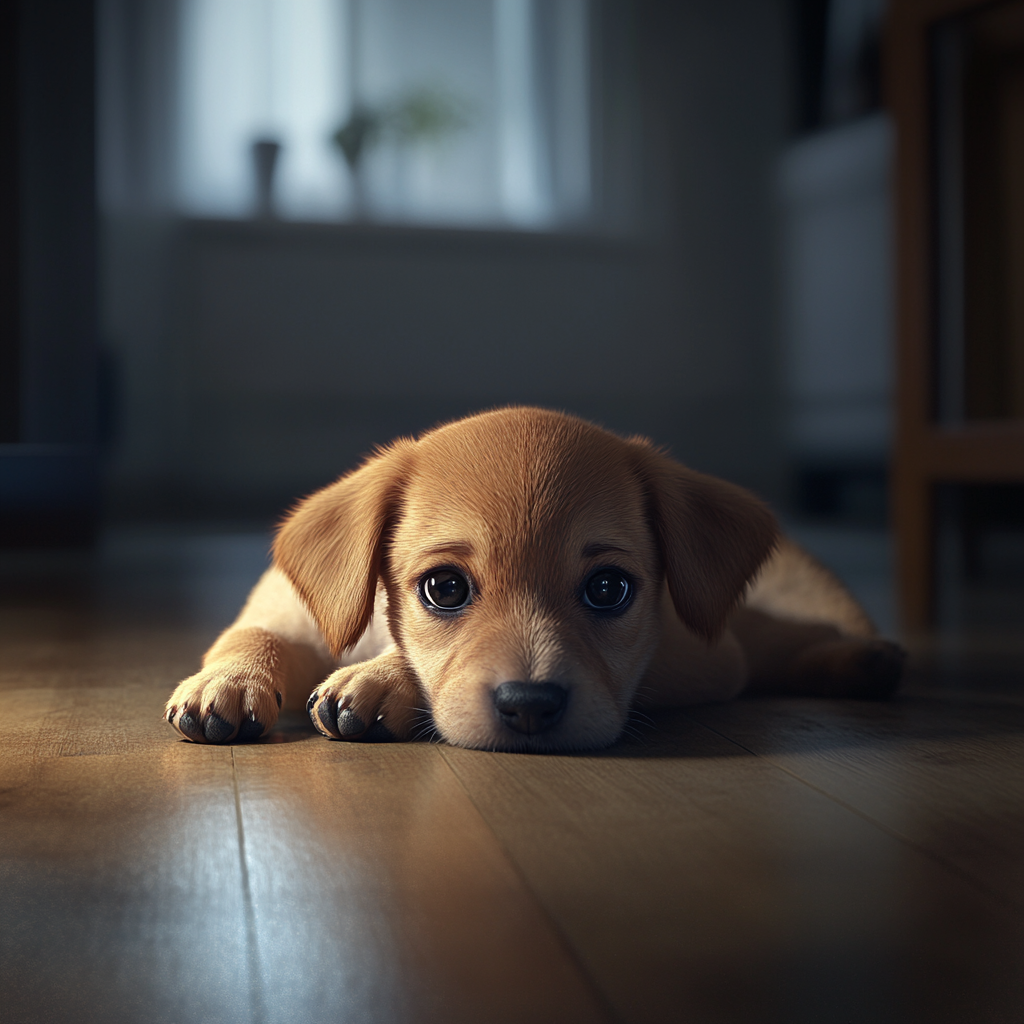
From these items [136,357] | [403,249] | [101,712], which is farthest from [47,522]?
[101,712]

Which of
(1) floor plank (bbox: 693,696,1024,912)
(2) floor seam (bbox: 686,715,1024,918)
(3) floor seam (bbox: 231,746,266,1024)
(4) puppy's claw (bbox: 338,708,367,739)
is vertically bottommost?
(1) floor plank (bbox: 693,696,1024,912)

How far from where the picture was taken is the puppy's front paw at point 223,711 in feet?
4.78

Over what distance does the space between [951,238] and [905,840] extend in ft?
8.19

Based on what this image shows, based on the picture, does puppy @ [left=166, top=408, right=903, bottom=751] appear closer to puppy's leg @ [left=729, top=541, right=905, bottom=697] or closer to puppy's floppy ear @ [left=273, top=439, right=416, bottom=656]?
puppy's floppy ear @ [left=273, top=439, right=416, bottom=656]

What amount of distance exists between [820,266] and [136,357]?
405cm

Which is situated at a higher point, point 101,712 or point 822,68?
point 822,68

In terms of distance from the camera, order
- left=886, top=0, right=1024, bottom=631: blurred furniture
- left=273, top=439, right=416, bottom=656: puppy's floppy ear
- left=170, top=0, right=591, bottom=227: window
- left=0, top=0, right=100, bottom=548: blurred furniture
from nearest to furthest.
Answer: left=273, top=439, right=416, bottom=656: puppy's floppy ear → left=886, top=0, right=1024, bottom=631: blurred furniture → left=0, top=0, right=100, bottom=548: blurred furniture → left=170, top=0, right=591, bottom=227: window

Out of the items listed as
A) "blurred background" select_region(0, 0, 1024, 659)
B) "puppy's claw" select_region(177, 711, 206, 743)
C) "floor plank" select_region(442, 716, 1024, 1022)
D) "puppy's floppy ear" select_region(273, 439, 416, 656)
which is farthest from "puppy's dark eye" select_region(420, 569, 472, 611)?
"blurred background" select_region(0, 0, 1024, 659)

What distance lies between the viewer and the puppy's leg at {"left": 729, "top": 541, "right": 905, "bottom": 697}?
1837 millimetres

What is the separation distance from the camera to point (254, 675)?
153 cm

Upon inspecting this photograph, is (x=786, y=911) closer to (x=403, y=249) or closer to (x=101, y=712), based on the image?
(x=101, y=712)

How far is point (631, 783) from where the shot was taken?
1256mm

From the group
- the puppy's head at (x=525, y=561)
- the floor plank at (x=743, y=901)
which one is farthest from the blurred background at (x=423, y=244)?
the floor plank at (x=743, y=901)

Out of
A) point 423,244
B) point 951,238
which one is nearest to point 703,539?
point 951,238
